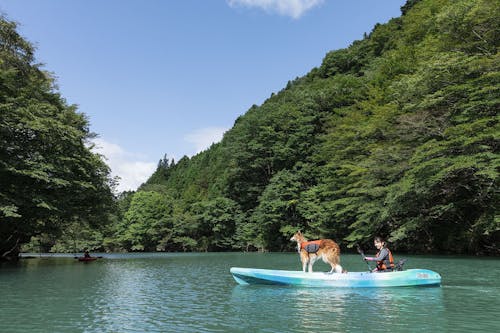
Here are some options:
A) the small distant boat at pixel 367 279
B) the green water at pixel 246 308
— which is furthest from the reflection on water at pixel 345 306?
the small distant boat at pixel 367 279

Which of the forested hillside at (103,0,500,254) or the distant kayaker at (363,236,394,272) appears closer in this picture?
the distant kayaker at (363,236,394,272)

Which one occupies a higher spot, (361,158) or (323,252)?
(361,158)

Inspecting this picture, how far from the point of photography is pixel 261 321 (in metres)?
8.52

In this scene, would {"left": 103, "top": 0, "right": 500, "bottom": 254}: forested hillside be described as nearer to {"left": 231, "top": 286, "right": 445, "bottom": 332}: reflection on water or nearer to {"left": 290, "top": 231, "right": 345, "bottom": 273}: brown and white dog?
{"left": 290, "top": 231, "right": 345, "bottom": 273}: brown and white dog

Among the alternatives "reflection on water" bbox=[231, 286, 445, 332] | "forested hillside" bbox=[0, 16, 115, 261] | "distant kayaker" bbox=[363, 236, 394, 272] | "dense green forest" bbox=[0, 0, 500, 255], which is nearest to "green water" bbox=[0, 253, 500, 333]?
"reflection on water" bbox=[231, 286, 445, 332]

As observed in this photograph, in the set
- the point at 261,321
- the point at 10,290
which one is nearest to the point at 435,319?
the point at 261,321

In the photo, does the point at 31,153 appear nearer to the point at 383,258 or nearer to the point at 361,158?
the point at 383,258

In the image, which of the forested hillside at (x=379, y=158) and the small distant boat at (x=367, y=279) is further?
the forested hillside at (x=379, y=158)

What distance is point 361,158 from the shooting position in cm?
4025

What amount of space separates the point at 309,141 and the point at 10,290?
4496 centimetres

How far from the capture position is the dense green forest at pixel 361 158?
77.3 ft

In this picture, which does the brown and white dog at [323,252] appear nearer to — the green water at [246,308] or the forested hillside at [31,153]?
the green water at [246,308]

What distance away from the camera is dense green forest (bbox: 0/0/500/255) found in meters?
23.5

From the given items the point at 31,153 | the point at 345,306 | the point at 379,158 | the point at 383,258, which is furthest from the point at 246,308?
the point at 379,158
